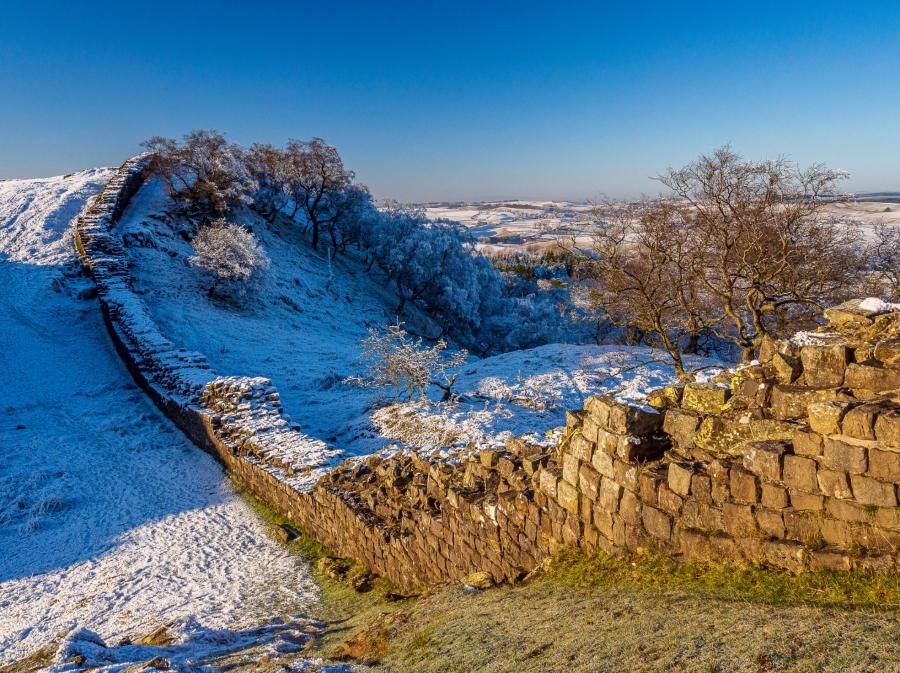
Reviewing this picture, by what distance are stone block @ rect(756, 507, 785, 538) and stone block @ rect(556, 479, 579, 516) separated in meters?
1.61

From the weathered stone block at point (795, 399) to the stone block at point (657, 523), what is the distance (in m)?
1.22

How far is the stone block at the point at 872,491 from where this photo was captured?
3.08 meters

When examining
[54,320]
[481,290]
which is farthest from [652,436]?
[481,290]

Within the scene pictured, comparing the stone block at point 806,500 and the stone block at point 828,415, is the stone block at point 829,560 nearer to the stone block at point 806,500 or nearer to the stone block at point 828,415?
the stone block at point 806,500

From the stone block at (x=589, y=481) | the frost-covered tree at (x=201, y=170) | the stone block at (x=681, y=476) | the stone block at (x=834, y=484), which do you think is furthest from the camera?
the frost-covered tree at (x=201, y=170)

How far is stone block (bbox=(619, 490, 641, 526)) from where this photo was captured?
4242mm

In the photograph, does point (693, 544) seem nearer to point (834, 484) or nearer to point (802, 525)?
point (802, 525)

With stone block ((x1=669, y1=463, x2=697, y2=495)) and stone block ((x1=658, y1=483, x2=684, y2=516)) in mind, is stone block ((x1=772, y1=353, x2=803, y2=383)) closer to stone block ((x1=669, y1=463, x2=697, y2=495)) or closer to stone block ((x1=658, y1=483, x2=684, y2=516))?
stone block ((x1=669, y1=463, x2=697, y2=495))

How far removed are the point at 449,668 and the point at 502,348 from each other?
1163 inches

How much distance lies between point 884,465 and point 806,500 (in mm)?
531

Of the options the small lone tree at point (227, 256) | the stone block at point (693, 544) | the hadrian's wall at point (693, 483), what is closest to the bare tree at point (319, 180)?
the small lone tree at point (227, 256)

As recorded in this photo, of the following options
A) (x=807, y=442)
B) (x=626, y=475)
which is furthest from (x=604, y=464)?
(x=807, y=442)

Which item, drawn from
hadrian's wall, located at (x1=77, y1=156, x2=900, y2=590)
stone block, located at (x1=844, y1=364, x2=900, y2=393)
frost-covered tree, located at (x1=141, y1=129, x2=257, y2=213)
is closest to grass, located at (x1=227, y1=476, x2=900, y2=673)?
hadrian's wall, located at (x1=77, y1=156, x2=900, y2=590)

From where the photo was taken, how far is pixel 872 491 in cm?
314
